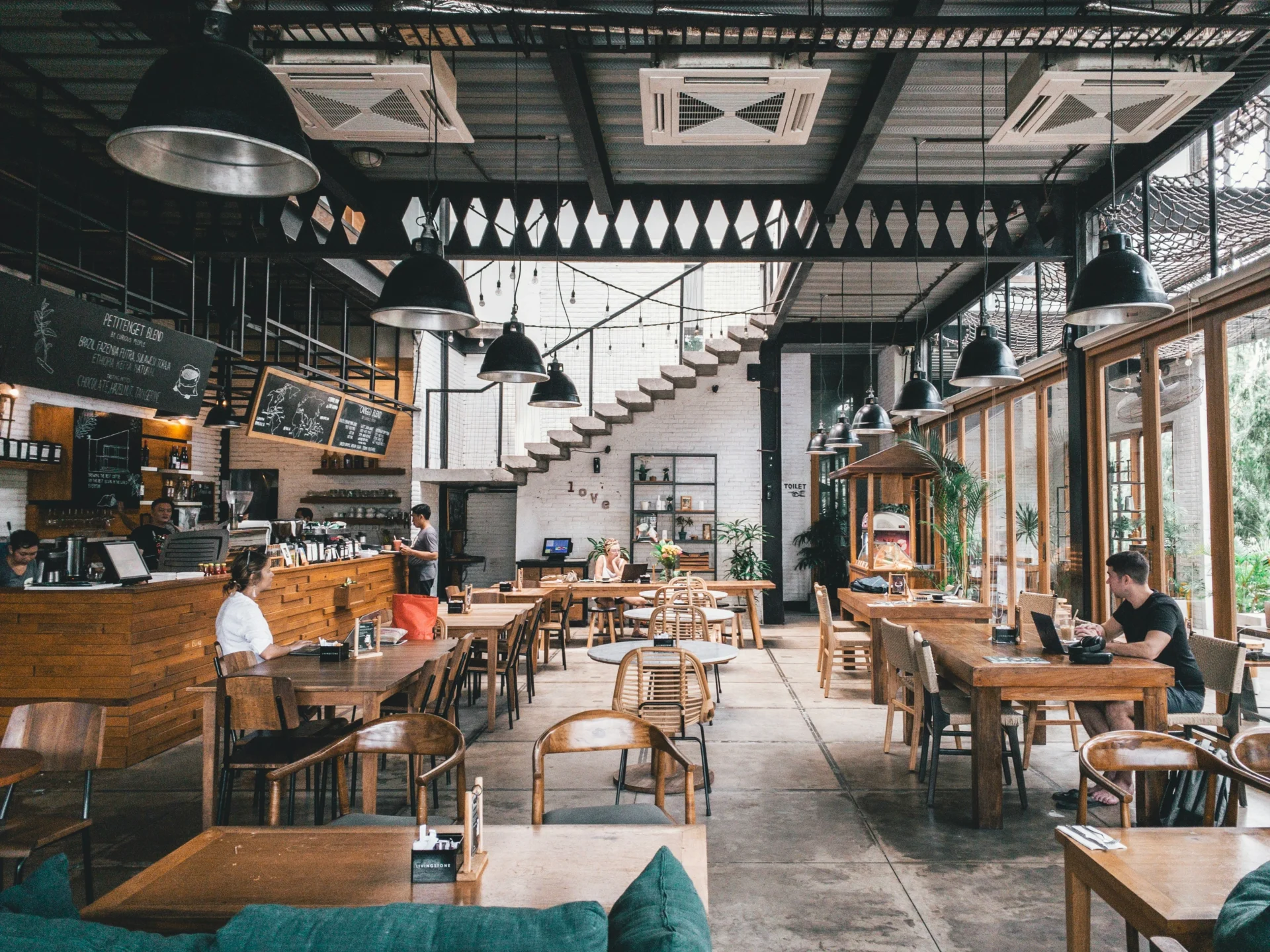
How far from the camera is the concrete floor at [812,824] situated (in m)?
3.19

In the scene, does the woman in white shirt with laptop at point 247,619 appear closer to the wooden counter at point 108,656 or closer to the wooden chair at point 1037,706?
the wooden counter at point 108,656

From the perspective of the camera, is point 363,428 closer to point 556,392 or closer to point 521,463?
point 521,463

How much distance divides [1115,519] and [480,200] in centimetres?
575

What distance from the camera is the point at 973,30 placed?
3.49m

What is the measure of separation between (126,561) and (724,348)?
8.07 meters

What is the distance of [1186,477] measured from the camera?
5.75 metres

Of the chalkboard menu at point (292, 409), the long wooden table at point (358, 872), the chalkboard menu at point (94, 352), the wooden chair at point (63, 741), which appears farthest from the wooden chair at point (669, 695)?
the chalkboard menu at point (292, 409)

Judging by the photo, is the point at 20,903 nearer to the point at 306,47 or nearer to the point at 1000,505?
the point at 306,47

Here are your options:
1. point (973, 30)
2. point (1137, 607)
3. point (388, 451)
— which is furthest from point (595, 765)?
point (388, 451)

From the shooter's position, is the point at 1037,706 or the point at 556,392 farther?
the point at 556,392

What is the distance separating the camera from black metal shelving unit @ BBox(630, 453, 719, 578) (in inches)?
490

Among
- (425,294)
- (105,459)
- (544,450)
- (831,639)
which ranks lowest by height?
(831,639)

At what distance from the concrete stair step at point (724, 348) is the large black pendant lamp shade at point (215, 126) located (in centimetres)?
942

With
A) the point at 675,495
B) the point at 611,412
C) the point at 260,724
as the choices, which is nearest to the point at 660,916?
the point at 260,724
